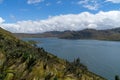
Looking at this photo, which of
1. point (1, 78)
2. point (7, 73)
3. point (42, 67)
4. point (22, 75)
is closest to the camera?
point (1, 78)

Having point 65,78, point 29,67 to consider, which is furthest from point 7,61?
point 65,78

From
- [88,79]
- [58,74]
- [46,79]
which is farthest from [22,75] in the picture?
[88,79]

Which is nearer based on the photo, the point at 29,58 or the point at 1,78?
the point at 1,78

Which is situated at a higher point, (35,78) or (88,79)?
(35,78)

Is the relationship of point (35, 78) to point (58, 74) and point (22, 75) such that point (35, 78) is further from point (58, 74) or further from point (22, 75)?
point (58, 74)

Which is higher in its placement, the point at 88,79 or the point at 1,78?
the point at 1,78

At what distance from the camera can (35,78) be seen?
142 m

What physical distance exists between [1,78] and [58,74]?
4624 centimetres

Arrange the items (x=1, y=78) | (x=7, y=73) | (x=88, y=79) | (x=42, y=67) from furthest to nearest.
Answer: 1. (x=88, y=79)
2. (x=42, y=67)
3. (x=7, y=73)
4. (x=1, y=78)

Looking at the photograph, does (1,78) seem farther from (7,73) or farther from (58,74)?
(58,74)

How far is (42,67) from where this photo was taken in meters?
159

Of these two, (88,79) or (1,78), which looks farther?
(88,79)

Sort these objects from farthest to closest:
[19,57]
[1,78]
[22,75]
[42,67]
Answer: [19,57] < [42,67] < [22,75] < [1,78]

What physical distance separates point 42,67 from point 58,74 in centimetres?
1191
